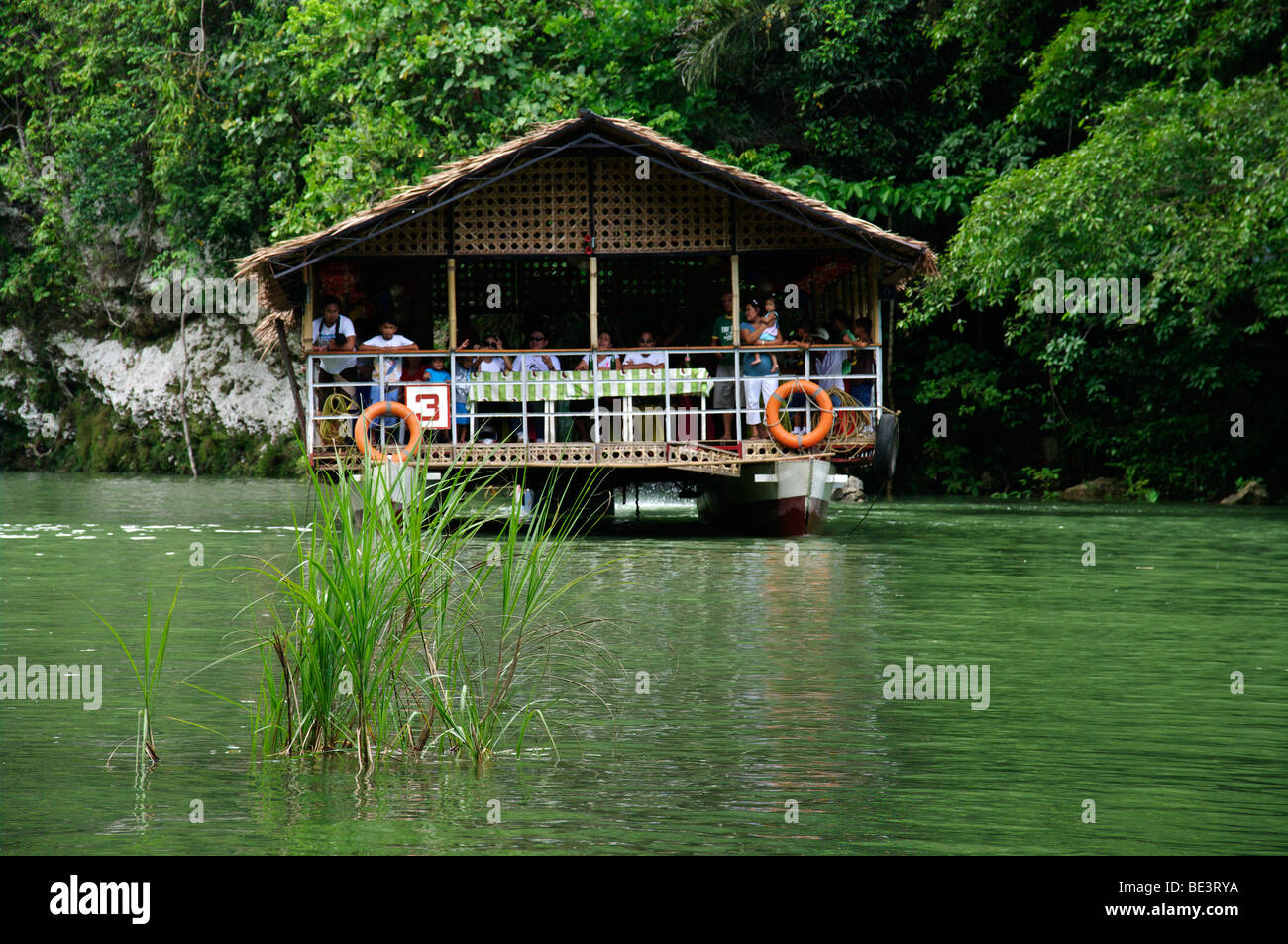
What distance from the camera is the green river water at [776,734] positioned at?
16.8 feet

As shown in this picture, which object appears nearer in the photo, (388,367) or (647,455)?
(647,455)

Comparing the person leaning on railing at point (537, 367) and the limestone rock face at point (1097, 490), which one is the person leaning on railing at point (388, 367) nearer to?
the person leaning on railing at point (537, 367)

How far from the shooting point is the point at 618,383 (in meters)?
17.3

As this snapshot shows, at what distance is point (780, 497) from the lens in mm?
17203

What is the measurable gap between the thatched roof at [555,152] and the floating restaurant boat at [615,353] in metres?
0.03

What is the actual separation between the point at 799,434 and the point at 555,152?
159 inches

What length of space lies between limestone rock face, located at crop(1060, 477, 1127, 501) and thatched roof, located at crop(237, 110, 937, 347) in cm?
1034

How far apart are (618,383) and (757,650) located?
28.5 feet

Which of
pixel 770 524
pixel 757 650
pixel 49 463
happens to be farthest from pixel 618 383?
pixel 49 463

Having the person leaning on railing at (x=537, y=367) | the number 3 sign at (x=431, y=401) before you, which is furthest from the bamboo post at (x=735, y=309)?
the number 3 sign at (x=431, y=401)

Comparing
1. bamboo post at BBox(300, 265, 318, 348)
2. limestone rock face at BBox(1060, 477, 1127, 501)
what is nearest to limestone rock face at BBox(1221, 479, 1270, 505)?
limestone rock face at BBox(1060, 477, 1127, 501)

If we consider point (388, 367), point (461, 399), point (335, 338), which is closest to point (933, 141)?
point (461, 399)

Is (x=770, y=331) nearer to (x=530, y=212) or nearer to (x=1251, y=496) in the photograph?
(x=530, y=212)
